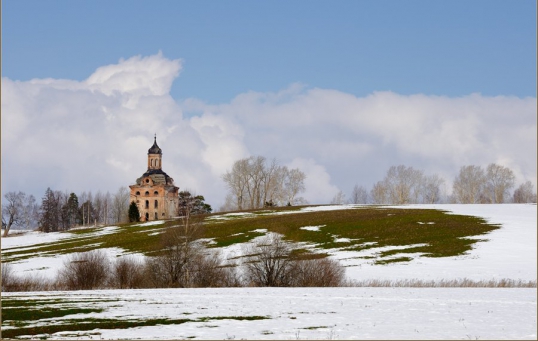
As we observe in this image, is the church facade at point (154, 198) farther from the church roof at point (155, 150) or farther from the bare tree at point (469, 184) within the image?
the bare tree at point (469, 184)

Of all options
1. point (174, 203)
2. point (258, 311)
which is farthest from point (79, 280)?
point (174, 203)

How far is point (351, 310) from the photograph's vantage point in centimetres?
3156

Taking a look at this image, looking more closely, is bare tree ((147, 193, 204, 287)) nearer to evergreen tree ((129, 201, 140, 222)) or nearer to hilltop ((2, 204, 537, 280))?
hilltop ((2, 204, 537, 280))

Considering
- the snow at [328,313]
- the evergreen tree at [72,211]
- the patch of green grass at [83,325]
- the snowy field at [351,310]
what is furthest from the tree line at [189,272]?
the evergreen tree at [72,211]

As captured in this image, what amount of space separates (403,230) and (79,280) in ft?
142

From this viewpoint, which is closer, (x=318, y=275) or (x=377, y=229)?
(x=318, y=275)

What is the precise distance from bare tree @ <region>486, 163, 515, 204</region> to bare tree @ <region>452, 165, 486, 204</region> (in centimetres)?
216

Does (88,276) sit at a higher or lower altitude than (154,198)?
lower

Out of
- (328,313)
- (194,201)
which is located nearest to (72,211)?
(194,201)

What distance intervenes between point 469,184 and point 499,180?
8271mm

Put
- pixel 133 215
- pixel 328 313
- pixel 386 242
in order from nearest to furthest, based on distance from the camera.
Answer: pixel 328 313 → pixel 386 242 → pixel 133 215

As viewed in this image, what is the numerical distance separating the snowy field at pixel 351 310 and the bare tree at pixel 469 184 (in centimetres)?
10140

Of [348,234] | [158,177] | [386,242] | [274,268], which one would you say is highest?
[158,177]

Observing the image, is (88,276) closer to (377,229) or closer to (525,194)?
(377,229)
